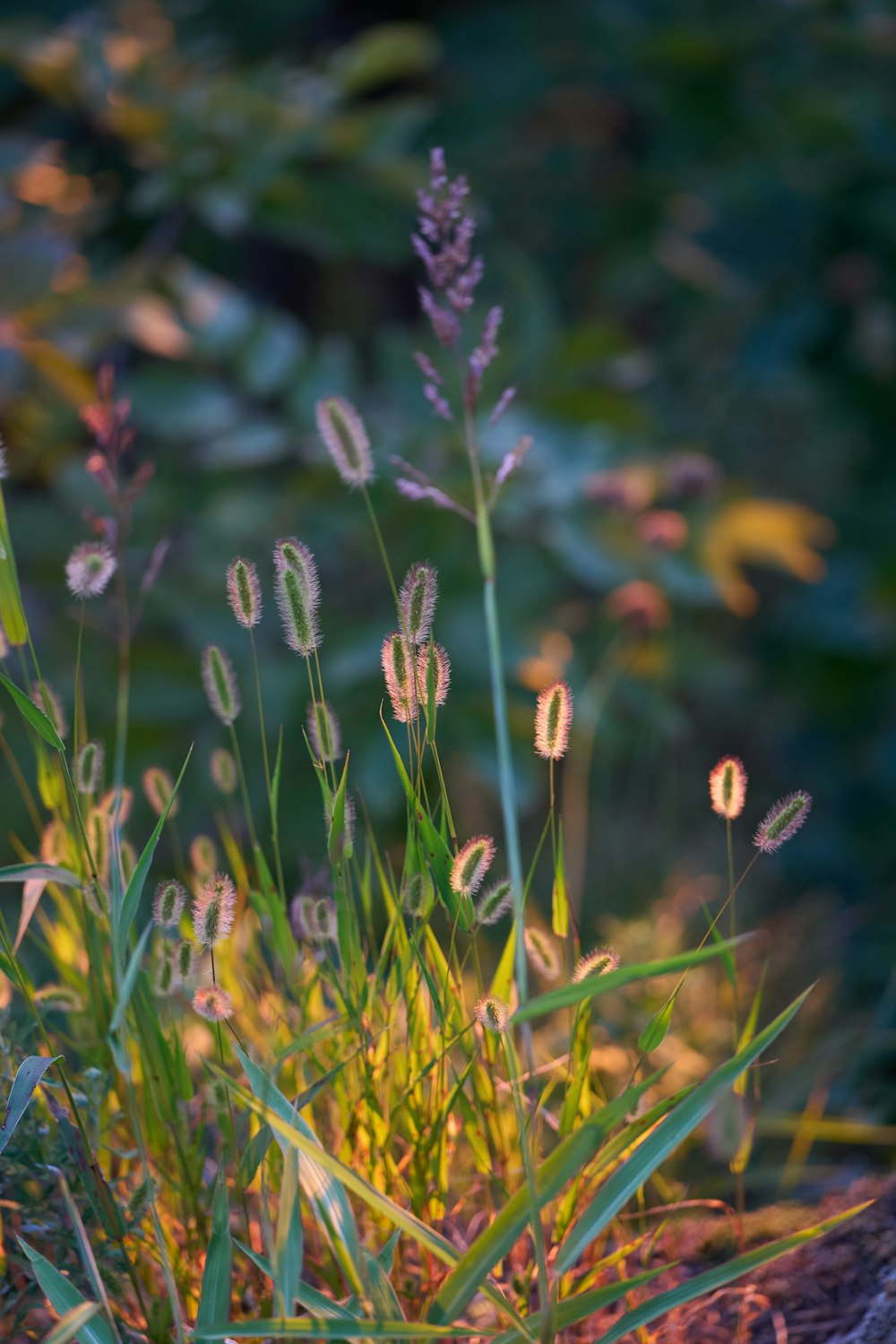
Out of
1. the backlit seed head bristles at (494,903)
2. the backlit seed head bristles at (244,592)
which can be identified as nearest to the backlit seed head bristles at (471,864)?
the backlit seed head bristles at (494,903)

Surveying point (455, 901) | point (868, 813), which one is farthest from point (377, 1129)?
point (868, 813)

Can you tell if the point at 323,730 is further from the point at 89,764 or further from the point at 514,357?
the point at 514,357

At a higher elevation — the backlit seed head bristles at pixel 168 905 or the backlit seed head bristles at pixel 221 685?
the backlit seed head bristles at pixel 221 685

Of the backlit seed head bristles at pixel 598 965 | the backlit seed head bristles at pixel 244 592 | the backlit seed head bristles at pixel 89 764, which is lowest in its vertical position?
the backlit seed head bristles at pixel 598 965

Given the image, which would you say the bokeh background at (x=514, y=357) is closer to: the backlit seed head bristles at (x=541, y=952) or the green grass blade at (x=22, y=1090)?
the backlit seed head bristles at (x=541, y=952)

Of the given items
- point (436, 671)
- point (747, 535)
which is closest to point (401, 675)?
point (436, 671)

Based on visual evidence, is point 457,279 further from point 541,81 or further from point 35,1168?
point 541,81
